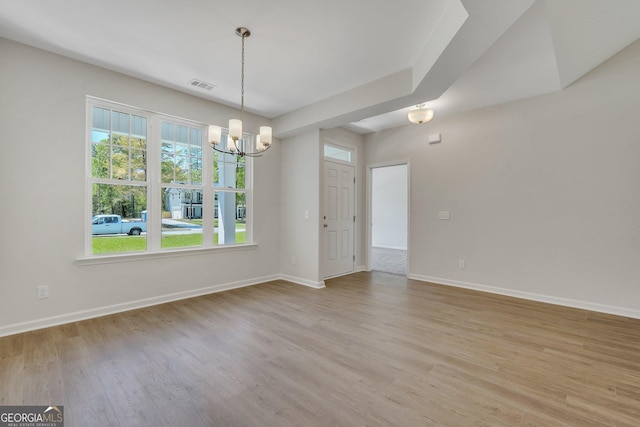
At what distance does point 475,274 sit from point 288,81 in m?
4.05

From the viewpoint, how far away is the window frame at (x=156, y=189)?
323cm

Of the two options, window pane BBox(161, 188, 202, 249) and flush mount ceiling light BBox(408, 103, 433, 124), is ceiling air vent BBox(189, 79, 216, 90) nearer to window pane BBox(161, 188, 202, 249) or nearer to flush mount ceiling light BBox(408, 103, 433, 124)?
window pane BBox(161, 188, 202, 249)

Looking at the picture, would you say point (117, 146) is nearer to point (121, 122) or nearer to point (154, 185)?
point (121, 122)

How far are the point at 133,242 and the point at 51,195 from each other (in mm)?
961

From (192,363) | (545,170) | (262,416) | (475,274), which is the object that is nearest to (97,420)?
(192,363)

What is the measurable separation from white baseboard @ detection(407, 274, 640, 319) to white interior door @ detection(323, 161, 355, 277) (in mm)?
1415

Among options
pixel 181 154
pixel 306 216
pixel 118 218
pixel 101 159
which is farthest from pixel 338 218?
pixel 101 159

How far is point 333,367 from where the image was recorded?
2.20 m

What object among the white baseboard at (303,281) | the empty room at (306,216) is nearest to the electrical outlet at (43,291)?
the empty room at (306,216)

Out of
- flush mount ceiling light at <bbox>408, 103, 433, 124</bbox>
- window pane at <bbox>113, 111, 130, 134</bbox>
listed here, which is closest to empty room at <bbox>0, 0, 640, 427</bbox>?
window pane at <bbox>113, 111, 130, 134</bbox>

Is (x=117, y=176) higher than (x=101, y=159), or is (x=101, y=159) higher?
(x=101, y=159)

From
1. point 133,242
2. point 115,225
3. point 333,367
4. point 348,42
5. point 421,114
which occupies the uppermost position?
point 348,42

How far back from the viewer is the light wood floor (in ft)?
5.61

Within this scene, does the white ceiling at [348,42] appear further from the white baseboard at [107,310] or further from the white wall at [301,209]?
the white baseboard at [107,310]
